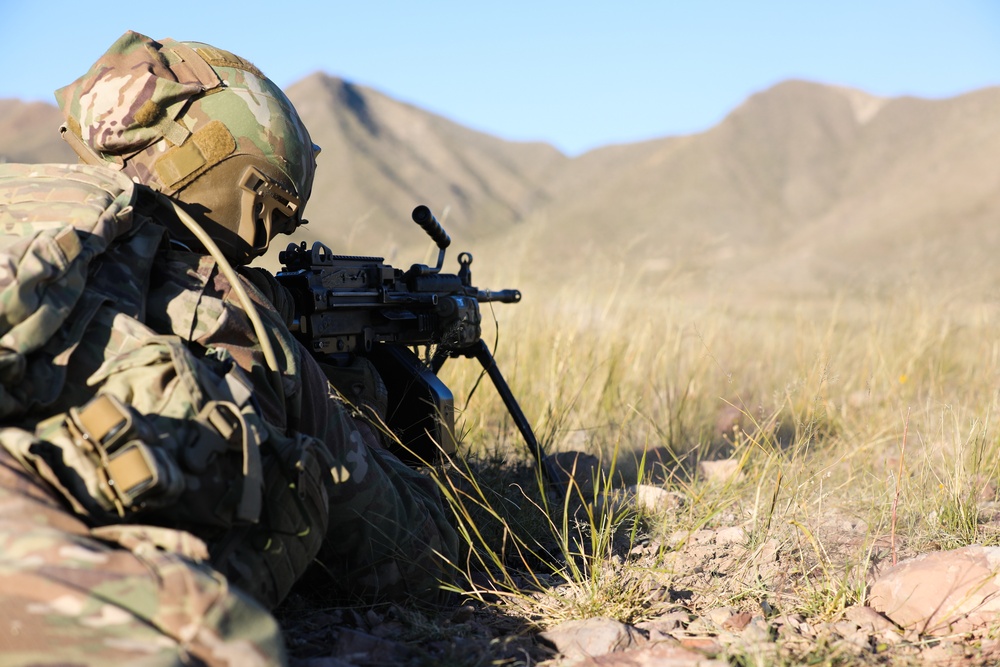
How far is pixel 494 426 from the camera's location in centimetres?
483

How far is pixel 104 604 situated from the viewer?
1441 millimetres

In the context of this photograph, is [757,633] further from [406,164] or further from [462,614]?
[406,164]

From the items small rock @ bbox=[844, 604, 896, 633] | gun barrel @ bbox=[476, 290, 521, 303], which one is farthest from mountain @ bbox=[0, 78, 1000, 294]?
small rock @ bbox=[844, 604, 896, 633]

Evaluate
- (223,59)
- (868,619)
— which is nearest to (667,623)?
(868,619)

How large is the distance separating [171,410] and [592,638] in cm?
125

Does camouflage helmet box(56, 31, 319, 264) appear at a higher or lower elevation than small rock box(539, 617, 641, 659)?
higher

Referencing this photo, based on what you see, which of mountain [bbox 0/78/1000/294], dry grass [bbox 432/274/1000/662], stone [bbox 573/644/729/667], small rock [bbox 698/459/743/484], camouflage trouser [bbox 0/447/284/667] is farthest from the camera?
mountain [bbox 0/78/1000/294]

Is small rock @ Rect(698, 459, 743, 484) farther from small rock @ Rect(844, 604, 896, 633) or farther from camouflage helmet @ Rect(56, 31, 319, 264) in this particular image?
camouflage helmet @ Rect(56, 31, 319, 264)

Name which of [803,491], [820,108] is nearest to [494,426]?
[803,491]

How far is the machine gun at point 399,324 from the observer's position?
2965 mm

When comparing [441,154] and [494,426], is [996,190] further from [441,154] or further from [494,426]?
[441,154]

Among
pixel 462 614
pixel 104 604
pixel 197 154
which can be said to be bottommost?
pixel 462 614

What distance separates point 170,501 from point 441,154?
97.5 metres

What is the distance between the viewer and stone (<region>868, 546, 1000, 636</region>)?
7.74 ft
